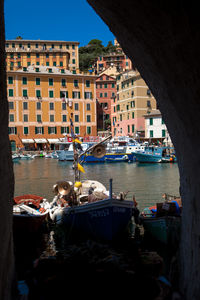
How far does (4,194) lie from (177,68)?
313 centimetres

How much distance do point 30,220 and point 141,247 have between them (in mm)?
3796

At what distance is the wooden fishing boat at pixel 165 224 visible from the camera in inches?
348

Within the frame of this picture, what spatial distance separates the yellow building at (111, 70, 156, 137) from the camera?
169 feet

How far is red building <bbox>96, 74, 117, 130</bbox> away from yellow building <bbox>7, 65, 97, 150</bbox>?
43.7 ft

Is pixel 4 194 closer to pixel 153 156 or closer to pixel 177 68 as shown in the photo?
pixel 177 68

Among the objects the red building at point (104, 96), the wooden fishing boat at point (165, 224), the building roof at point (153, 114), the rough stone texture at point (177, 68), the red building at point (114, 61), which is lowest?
the wooden fishing boat at point (165, 224)

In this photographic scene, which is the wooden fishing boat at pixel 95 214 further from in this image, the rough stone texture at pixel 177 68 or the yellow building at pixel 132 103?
the yellow building at pixel 132 103

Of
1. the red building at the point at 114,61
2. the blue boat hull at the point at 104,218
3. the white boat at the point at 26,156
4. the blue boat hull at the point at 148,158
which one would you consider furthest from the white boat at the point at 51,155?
the blue boat hull at the point at 104,218

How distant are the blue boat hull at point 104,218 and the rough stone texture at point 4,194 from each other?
437 cm

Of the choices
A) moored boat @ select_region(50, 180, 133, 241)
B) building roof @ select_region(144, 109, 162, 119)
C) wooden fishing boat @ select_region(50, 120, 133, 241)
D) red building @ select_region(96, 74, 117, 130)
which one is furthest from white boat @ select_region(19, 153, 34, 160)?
moored boat @ select_region(50, 180, 133, 241)

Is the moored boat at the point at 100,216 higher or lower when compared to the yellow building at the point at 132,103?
lower

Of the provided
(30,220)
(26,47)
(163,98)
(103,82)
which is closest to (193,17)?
(163,98)

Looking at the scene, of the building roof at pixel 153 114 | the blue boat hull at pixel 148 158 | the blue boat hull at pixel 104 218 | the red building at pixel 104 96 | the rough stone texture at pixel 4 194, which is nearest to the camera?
the rough stone texture at pixel 4 194

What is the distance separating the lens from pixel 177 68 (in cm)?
375
